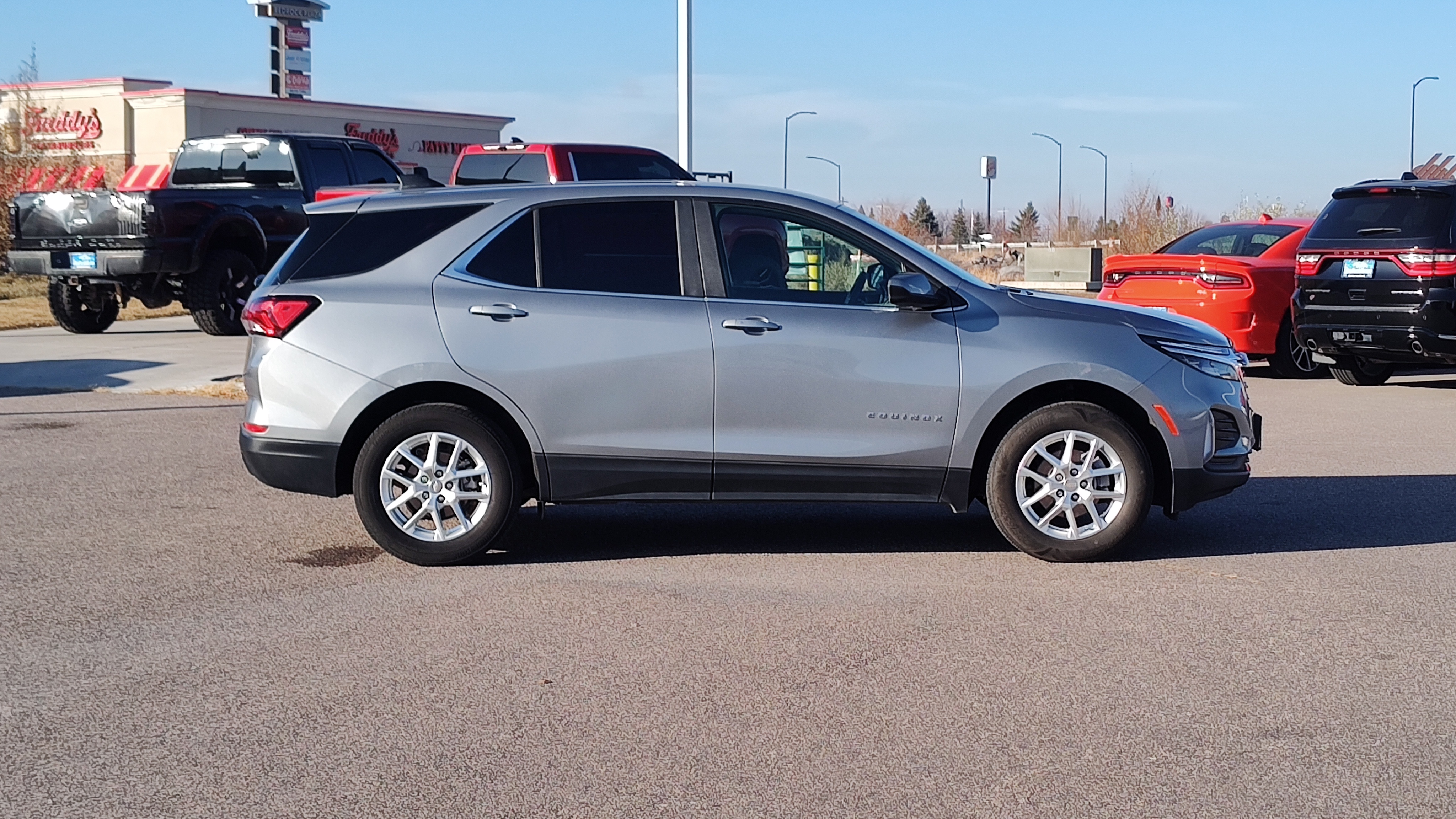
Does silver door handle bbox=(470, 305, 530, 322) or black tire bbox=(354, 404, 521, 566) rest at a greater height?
silver door handle bbox=(470, 305, 530, 322)

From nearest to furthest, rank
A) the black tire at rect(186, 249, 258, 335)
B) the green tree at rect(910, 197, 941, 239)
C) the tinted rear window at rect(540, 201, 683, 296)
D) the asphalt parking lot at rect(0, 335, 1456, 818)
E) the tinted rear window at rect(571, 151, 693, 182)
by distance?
the asphalt parking lot at rect(0, 335, 1456, 818), the tinted rear window at rect(540, 201, 683, 296), the tinted rear window at rect(571, 151, 693, 182), the black tire at rect(186, 249, 258, 335), the green tree at rect(910, 197, 941, 239)

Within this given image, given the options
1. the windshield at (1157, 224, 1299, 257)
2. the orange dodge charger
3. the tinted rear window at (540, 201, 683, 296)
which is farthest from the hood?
the windshield at (1157, 224, 1299, 257)

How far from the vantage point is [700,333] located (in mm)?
7094

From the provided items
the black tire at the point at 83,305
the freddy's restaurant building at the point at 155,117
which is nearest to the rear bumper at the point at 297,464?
the black tire at the point at 83,305

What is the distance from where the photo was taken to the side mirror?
707cm

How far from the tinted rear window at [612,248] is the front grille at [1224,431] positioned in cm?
258

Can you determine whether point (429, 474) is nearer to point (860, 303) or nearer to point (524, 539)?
point (524, 539)

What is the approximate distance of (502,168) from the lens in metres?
17.0

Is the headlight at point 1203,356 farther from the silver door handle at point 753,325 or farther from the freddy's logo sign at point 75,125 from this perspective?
the freddy's logo sign at point 75,125

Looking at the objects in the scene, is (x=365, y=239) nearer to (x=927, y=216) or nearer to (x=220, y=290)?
(x=220, y=290)

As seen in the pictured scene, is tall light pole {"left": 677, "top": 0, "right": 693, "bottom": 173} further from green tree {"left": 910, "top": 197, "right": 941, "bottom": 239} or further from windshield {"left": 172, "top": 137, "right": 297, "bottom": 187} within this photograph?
green tree {"left": 910, "top": 197, "right": 941, "bottom": 239}

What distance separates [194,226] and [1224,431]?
1270 centimetres

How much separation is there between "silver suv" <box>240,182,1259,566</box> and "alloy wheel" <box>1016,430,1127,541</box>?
0.04ft

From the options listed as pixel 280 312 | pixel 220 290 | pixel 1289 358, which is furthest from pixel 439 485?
pixel 220 290
